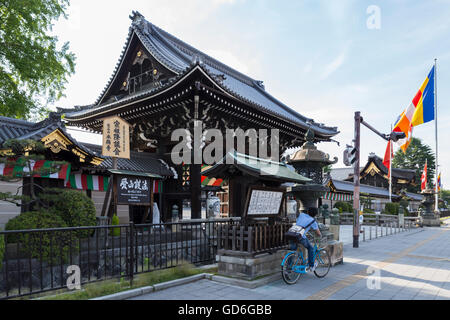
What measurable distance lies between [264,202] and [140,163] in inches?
305

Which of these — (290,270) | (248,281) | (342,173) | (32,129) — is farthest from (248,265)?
(342,173)

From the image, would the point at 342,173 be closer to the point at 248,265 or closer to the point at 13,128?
the point at 248,265

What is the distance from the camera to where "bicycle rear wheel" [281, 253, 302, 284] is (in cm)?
655

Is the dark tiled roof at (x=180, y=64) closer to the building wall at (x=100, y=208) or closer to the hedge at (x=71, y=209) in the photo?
the building wall at (x=100, y=208)

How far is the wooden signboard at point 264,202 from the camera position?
737cm

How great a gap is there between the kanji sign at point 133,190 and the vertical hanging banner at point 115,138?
866mm

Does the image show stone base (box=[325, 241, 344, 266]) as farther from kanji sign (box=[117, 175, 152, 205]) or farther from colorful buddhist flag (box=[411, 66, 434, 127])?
colorful buddhist flag (box=[411, 66, 434, 127])

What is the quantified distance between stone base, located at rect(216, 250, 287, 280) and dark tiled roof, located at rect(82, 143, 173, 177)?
282 inches

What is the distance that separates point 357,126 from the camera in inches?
488

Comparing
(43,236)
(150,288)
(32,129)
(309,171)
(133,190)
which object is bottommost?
(150,288)

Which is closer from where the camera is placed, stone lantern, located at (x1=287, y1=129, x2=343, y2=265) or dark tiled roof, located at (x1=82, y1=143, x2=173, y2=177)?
stone lantern, located at (x1=287, y1=129, x2=343, y2=265)

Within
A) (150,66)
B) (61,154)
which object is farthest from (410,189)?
(61,154)

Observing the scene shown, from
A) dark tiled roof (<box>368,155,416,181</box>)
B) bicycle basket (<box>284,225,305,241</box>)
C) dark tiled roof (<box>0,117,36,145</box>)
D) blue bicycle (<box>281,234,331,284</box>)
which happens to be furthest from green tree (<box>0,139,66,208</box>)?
dark tiled roof (<box>368,155,416,181</box>)

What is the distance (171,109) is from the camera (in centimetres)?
1314
